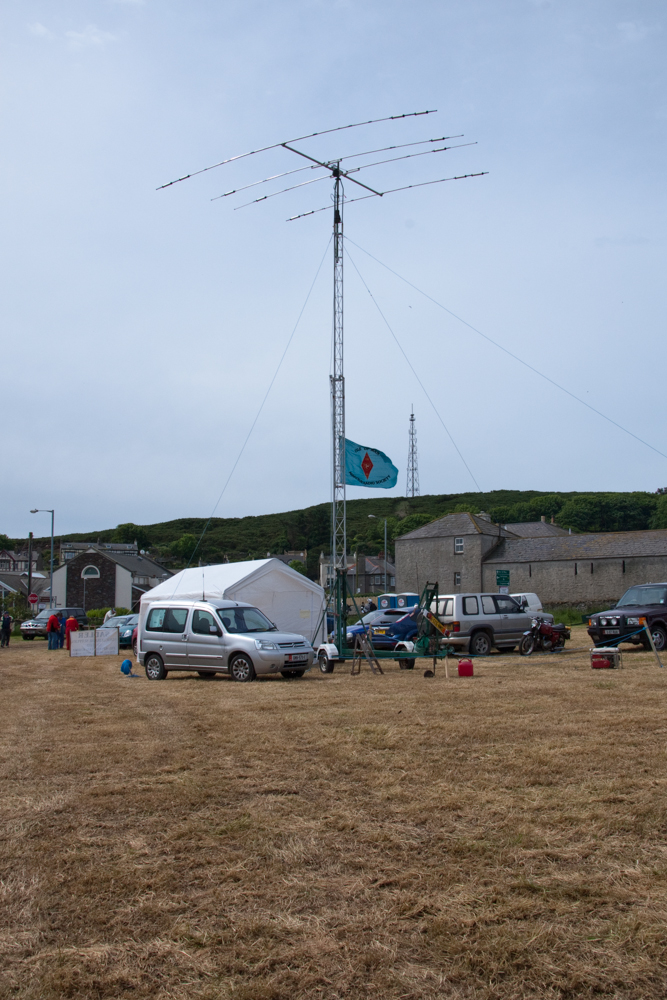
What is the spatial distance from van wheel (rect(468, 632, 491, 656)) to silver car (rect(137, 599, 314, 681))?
18.4 ft

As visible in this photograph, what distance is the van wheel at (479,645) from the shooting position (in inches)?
854

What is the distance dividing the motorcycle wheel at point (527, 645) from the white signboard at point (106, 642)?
44.0 ft

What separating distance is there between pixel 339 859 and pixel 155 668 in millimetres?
14204

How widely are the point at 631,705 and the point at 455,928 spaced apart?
25.4 ft

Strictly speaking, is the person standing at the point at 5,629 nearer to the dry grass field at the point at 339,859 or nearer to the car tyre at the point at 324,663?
the car tyre at the point at 324,663

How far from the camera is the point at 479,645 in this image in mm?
21719

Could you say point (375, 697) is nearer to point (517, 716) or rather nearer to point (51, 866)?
point (517, 716)

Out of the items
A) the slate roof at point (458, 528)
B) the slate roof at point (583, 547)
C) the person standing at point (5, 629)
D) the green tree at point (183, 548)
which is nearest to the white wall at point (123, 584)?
the slate roof at point (458, 528)

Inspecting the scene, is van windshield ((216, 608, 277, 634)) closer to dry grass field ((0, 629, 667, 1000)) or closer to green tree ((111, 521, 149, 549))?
dry grass field ((0, 629, 667, 1000))

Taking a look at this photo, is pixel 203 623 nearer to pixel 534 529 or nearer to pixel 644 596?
pixel 644 596

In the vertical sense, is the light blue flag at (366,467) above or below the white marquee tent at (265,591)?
above

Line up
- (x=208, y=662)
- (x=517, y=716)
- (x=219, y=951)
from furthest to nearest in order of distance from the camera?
(x=208, y=662) < (x=517, y=716) < (x=219, y=951)

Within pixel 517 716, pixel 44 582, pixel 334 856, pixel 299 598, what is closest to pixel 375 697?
pixel 517 716

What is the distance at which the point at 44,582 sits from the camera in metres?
107
